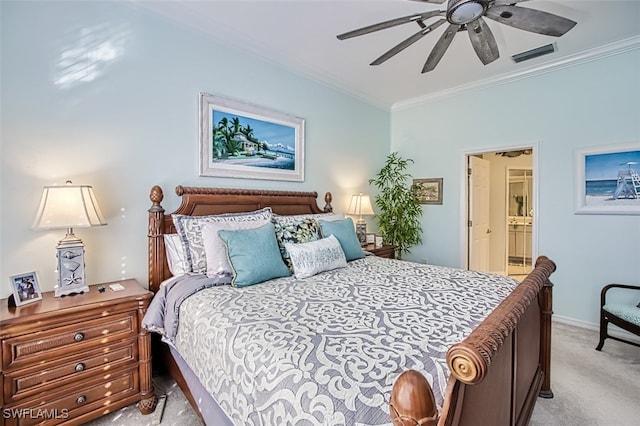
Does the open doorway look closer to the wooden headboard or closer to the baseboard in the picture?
the baseboard

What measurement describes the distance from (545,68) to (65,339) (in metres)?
4.92

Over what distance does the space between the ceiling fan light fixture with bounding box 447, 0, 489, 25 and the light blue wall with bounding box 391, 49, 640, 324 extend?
7.50ft

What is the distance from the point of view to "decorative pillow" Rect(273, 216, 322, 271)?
7.98 feet

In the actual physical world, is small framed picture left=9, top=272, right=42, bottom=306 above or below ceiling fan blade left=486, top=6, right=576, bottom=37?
below

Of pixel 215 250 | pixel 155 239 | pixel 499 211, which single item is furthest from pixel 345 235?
pixel 499 211

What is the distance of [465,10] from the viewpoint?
1.79 metres

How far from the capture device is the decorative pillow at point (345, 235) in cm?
276

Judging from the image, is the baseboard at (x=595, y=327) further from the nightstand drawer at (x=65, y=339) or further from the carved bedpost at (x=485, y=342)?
the nightstand drawer at (x=65, y=339)

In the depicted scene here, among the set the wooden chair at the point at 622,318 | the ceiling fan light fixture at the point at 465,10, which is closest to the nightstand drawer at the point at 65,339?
the ceiling fan light fixture at the point at 465,10

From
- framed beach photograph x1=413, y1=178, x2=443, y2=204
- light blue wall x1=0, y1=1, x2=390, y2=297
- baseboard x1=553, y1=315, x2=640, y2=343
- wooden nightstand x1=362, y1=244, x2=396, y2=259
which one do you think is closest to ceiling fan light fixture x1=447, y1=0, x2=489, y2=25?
light blue wall x1=0, y1=1, x2=390, y2=297

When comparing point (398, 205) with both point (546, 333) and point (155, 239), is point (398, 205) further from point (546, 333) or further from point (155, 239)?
point (155, 239)

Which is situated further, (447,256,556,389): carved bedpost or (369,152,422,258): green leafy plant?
(369,152,422,258): green leafy plant

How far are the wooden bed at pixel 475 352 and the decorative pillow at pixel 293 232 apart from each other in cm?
55

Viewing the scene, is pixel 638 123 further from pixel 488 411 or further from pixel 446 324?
pixel 488 411
